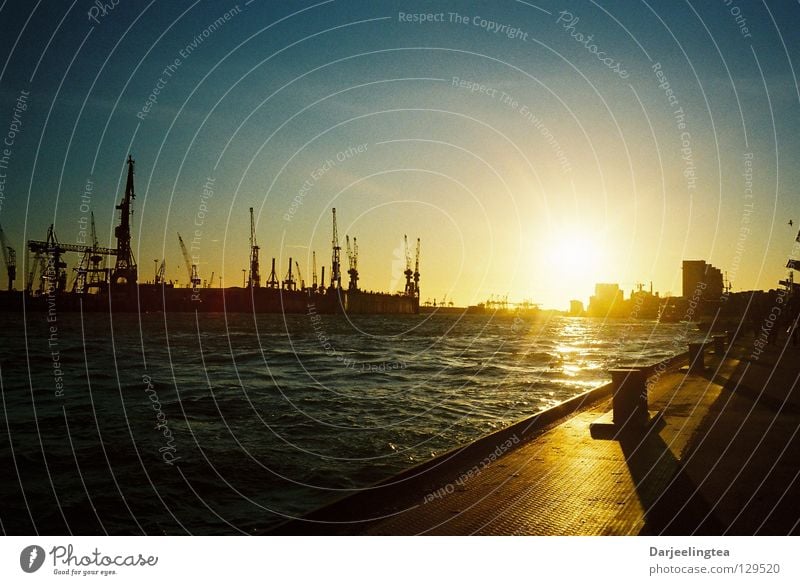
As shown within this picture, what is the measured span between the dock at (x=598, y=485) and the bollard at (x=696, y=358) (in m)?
8.57

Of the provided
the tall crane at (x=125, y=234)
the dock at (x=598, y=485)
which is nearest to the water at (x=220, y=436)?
the dock at (x=598, y=485)

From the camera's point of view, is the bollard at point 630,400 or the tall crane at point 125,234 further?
the tall crane at point 125,234

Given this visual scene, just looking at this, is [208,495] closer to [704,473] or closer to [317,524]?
[317,524]

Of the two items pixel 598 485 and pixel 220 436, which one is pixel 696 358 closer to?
pixel 220 436

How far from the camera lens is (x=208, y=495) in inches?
384

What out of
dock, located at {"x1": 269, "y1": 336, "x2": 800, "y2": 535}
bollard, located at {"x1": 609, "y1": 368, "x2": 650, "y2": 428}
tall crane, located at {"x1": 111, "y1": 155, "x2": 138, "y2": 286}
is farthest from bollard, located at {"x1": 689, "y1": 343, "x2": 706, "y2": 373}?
tall crane, located at {"x1": 111, "y1": 155, "x2": 138, "y2": 286}

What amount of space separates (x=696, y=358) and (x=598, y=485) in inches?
585

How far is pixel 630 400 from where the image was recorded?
968 cm

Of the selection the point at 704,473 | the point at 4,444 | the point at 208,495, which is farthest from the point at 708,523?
the point at 4,444

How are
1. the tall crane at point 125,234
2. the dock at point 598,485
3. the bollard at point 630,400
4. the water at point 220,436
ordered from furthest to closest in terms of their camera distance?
the tall crane at point 125,234
the bollard at point 630,400
the water at point 220,436
the dock at point 598,485

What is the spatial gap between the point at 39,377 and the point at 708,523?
2950 cm

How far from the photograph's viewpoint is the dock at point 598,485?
5.51 m

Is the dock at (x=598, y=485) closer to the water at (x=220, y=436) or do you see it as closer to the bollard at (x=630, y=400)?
the bollard at (x=630, y=400)
